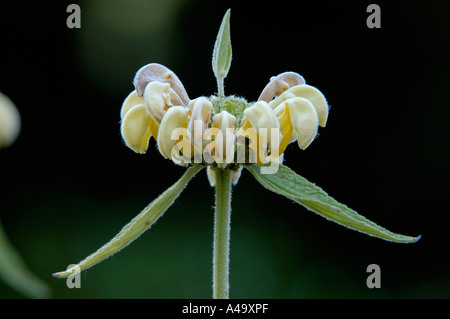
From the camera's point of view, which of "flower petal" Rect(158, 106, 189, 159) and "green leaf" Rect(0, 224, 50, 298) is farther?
"flower petal" Rect(158, 106, 189, 159)

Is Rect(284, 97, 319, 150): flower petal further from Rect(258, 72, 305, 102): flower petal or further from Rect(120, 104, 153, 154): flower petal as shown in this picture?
Rect(120, 104, 153, 154): flower petal

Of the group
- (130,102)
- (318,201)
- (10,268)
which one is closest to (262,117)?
(318,201)

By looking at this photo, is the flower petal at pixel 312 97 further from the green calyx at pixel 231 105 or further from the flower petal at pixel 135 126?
the flower petal at pixel 135 126

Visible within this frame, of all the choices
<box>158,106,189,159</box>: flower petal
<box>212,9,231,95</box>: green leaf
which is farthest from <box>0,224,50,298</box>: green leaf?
<box>212,9,231,95</box>: green leaf

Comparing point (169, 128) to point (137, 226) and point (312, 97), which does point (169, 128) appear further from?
point (312, 97)

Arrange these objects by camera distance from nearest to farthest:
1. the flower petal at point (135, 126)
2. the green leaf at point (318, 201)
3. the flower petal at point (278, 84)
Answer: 1. the green leaf at point (318, 201)
2. the flower petal at point (135, 126)
3. the flower petal at point (278, 84)

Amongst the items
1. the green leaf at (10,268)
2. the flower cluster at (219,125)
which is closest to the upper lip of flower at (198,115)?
the flower cluster at (219,125)
